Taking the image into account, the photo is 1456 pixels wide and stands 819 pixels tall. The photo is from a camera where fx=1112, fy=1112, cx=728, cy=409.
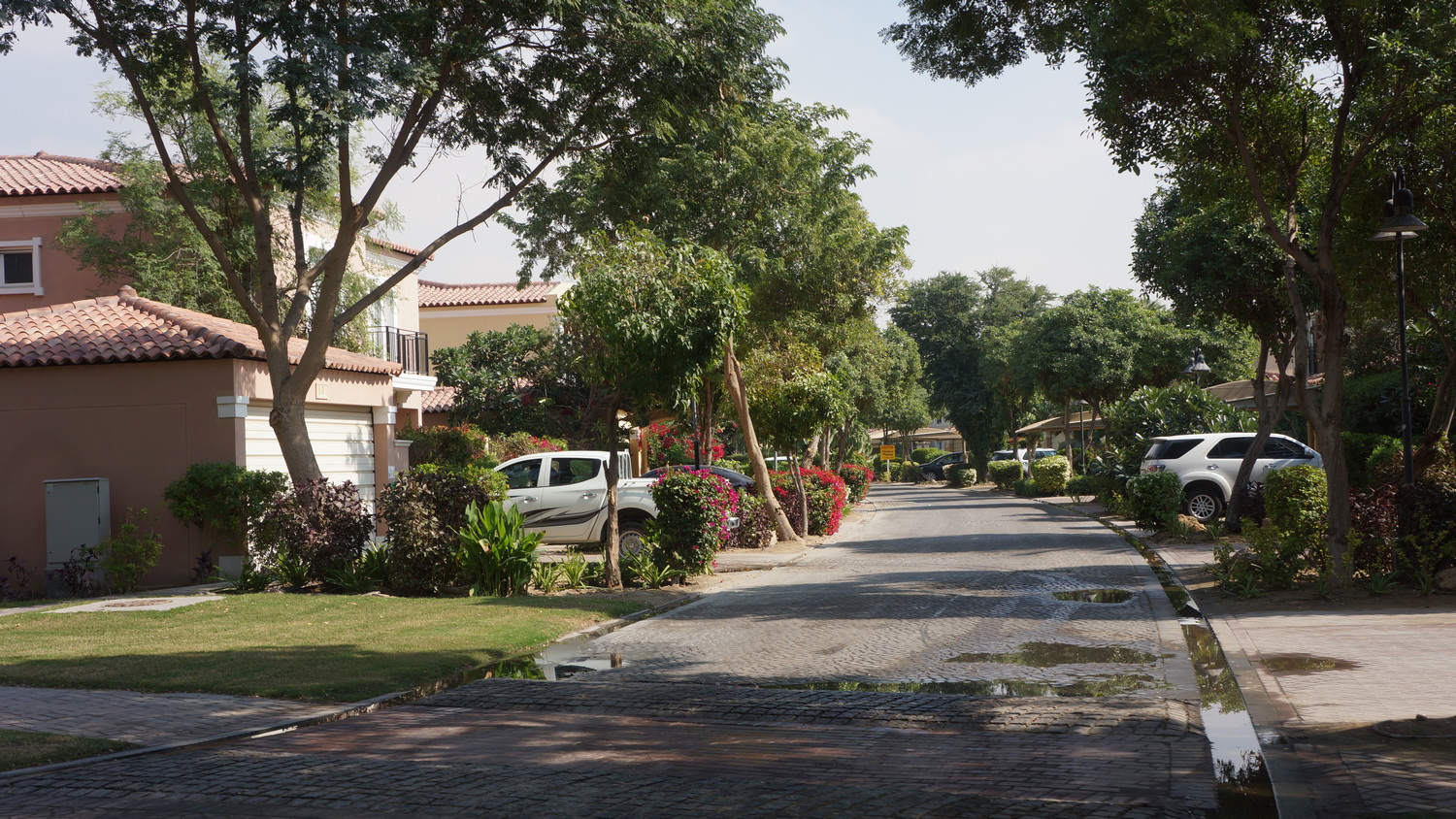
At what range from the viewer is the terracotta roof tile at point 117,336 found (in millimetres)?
15414

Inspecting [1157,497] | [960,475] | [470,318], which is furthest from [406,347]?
[960,475]

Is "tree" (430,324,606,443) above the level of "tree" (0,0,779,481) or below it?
below

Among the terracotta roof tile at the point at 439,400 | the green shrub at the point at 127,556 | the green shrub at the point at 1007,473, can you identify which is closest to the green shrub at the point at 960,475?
the green shrub at the point at 1007,473

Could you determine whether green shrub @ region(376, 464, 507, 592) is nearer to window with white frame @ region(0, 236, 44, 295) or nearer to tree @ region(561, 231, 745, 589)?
tree @ region(561, 231, 745, 589)

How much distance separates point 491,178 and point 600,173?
5.41ft

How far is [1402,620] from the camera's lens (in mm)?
9781

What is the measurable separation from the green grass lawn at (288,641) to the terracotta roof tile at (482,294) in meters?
27.0

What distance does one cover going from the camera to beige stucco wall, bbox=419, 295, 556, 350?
40.6 metres

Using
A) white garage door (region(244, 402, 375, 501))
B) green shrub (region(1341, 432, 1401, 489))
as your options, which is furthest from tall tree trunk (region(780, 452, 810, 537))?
green shrub (region(1341, 432, 1401, 489))

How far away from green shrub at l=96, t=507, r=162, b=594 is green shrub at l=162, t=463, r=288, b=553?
0.55 meters

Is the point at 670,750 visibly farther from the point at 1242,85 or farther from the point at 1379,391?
the point at 1379,391

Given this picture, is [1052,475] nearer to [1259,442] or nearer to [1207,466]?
[1207,466]

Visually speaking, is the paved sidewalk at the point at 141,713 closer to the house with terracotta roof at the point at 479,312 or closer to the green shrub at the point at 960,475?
the house with terracotta roof at the point at 479,312

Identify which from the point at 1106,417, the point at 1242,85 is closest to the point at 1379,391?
the point at 1106,417
